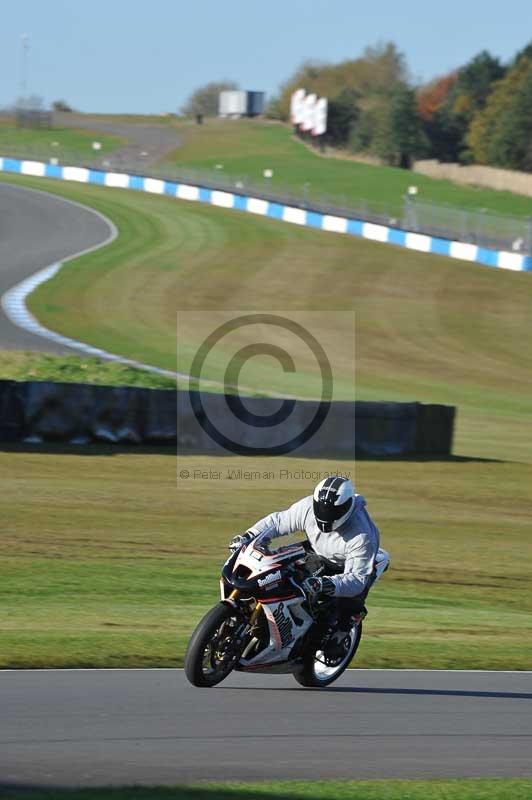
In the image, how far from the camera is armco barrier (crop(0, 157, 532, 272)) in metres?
47.0

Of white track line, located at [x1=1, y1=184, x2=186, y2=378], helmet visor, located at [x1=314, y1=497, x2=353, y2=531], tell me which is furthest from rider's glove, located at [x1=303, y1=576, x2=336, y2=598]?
white track line, located at [x1=1, y1=184, x2=186, y2=378]

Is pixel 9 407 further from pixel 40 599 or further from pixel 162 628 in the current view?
pixel 162 628

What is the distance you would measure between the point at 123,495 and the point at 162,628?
6368 millimetres

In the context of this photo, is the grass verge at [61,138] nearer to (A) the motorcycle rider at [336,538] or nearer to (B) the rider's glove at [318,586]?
(A) the motorcycle rider at [336,538]

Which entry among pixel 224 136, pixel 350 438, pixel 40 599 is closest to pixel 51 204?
pixel 350 438

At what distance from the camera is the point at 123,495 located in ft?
57.4

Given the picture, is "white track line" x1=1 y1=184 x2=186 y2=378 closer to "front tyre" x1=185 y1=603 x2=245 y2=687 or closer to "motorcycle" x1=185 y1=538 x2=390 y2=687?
"motorcycle" x1=185 y1=538 x2=390 y2=687

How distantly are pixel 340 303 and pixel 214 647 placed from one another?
30.9 m

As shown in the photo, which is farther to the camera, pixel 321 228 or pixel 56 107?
pixel 56 107

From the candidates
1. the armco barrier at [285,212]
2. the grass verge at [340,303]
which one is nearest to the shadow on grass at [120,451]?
the grass verge at [340,303]

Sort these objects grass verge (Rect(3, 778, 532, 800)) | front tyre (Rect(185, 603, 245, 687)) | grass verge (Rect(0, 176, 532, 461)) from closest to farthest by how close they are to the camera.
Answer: grass verge (Rect(3, 778, 532, 800)) < front tyre (Rect(185, 603, 245, 687)) < grass verge (Rect(0, 176, 532, 461))

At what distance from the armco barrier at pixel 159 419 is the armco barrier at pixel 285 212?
25769 mm

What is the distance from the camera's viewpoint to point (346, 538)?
9.24 meters

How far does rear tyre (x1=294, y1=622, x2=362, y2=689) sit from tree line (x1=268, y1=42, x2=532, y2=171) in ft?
340
